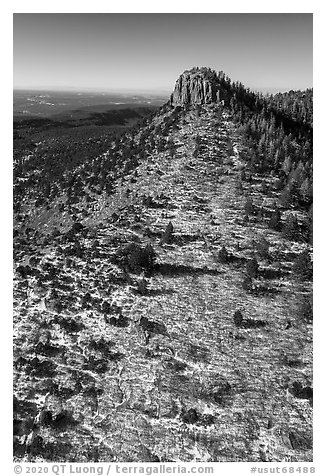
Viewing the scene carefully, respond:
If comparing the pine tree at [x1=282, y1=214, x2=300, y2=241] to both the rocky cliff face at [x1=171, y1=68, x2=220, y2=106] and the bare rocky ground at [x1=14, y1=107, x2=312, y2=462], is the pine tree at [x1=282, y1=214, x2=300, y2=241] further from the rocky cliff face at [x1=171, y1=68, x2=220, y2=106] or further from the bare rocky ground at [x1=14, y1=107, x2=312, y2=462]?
the rocky cliff face at [x1=171, y1=68, x2=220, y2=106]

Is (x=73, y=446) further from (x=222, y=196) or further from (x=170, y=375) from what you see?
(x=222, y=196)

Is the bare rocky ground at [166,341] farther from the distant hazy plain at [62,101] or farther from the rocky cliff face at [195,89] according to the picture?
the distant hazy plain at [62,101]

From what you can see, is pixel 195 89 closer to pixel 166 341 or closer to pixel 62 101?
pixel 166 341

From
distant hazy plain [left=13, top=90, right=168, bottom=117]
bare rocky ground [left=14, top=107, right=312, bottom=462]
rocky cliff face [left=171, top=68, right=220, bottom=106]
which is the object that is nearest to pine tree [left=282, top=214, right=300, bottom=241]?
bare rocky ground [left=14, top=107, right=312, bottom=462]

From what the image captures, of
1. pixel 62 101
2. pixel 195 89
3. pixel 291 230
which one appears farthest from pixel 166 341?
pixel 62 101
